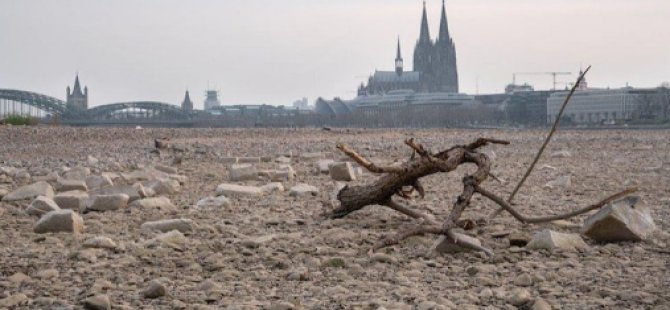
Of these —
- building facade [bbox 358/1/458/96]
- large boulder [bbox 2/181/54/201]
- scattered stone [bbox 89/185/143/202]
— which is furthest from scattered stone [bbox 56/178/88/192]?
building facade [bbox 358/1/458/96]

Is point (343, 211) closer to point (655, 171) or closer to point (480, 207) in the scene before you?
point (480, 207)

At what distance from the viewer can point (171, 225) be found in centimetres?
723

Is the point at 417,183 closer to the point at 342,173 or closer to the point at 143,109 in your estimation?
the point at 342,173

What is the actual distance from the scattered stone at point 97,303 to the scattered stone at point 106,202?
3.62 metres

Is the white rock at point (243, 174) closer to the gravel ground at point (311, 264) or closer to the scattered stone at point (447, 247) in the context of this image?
the gravel ground at point (311, 264)

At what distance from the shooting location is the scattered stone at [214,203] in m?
8.77

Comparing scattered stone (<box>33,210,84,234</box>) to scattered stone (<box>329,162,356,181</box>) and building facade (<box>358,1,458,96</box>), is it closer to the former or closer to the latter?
scattered stone (<box>329,162,356,181</box>)

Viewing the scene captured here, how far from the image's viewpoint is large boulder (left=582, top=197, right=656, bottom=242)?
6617mm

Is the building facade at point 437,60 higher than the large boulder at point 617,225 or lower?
higher

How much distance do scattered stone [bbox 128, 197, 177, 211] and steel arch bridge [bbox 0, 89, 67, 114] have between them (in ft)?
366

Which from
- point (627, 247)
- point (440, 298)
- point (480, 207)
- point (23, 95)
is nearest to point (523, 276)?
point (440, 298)

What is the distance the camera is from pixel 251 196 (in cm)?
957

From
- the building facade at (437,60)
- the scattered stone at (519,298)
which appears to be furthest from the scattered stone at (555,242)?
the building facade at (437,60)

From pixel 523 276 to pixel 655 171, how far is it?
8.83m
